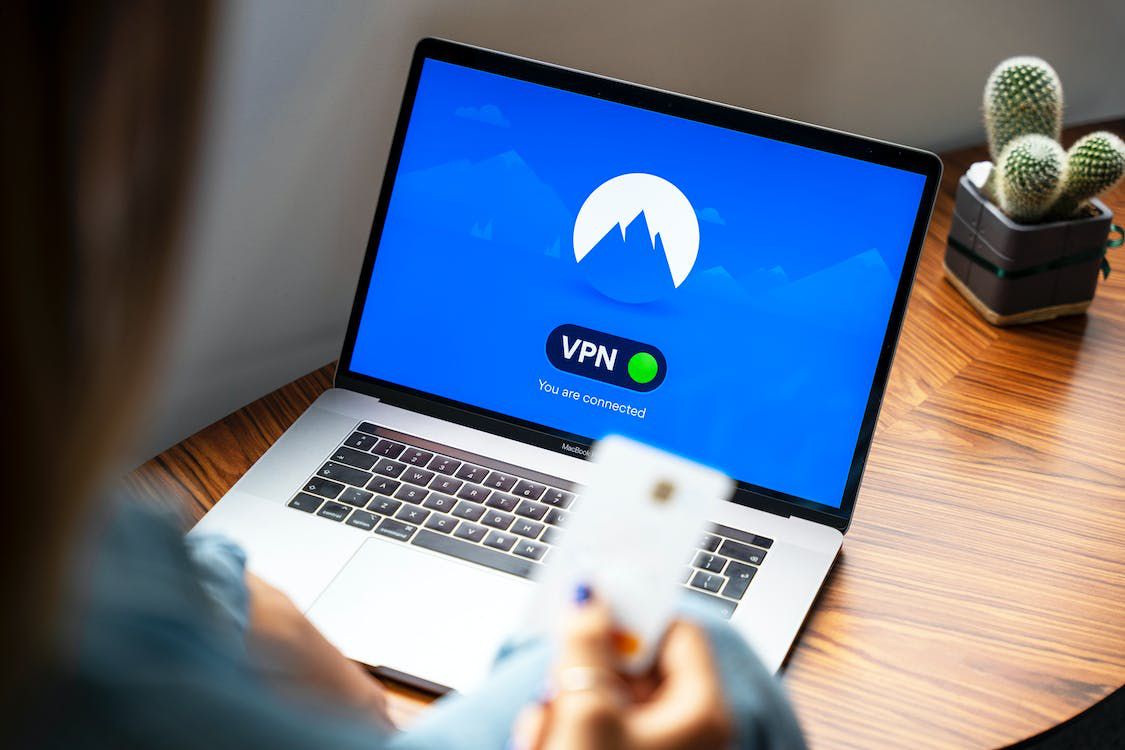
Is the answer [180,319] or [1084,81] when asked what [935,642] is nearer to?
[180,319]

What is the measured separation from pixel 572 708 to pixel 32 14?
32 centimetres

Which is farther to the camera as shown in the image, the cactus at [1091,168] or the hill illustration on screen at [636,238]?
the cactus at [1091,168]

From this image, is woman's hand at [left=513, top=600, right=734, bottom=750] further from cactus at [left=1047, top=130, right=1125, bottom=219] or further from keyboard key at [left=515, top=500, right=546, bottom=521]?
cactus at [left=1047, top=130, right=1125, bottom=219]

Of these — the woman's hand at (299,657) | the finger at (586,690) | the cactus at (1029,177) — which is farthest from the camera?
the cactus at (1029,177)

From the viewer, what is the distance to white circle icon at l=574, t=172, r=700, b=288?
87 cm

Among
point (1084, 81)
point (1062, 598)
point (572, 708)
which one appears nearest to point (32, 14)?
point (572, 708)

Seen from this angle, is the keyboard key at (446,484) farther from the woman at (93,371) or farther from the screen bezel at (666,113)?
the woman at (93,371)

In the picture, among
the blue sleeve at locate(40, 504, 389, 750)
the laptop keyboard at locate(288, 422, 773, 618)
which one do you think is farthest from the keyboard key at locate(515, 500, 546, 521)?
the blue sleeve at locate(40, 504, 389, 750)

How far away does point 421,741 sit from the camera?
1.66 ft

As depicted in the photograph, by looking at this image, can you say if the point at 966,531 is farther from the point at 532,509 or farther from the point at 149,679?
the point at 149,679

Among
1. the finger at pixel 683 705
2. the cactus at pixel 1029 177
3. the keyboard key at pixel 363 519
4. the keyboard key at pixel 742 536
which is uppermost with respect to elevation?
the cactus at pixel 1029 177

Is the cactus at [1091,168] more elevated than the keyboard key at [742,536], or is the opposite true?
the cactus at [1091,168]

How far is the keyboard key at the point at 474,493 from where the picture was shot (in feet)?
2.76

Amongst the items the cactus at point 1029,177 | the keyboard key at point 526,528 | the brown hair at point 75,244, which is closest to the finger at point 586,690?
the brown hair at point 75,244
